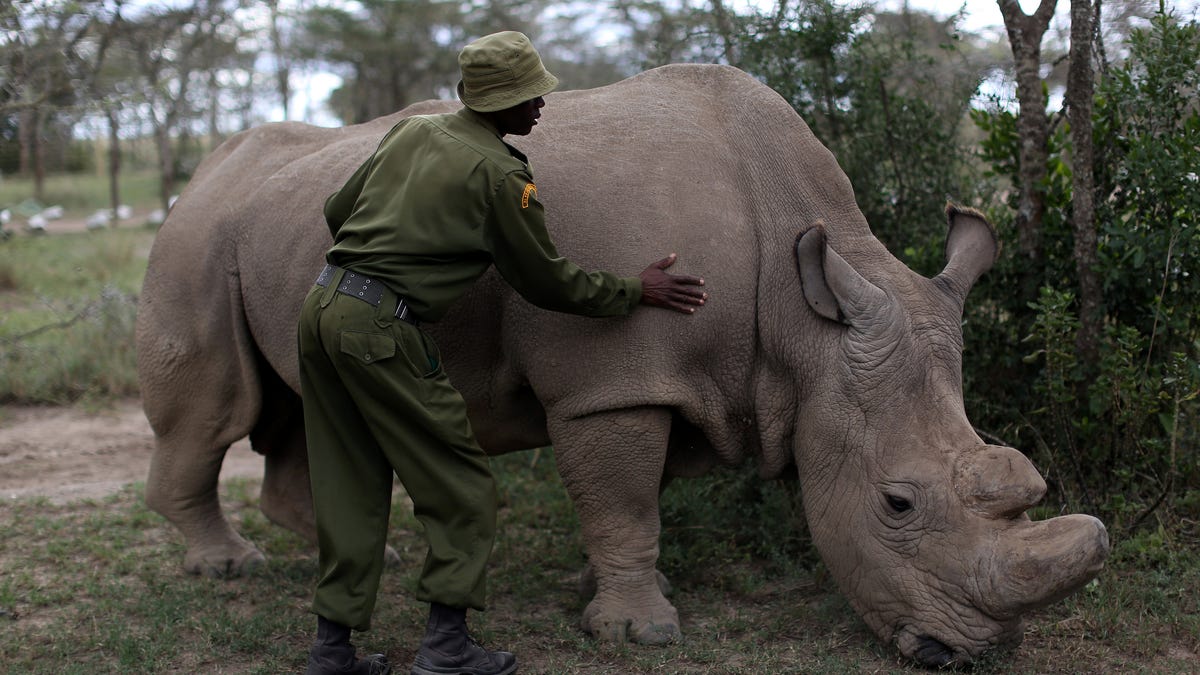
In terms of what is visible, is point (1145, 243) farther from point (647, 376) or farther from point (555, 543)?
point (555, 543)

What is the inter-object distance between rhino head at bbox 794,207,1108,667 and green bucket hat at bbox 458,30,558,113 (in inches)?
48.5

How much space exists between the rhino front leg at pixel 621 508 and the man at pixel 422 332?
49cm

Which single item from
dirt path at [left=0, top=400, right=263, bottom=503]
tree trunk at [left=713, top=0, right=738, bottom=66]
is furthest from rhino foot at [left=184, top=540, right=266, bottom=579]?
tree trunk at [left=713, top=0, right=738, bottom=66]

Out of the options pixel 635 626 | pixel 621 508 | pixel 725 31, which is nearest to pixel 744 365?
pixel 621 508

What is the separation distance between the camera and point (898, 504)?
4.30 metres

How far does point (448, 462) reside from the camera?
4.13 meters

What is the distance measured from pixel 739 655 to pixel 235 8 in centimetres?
1725

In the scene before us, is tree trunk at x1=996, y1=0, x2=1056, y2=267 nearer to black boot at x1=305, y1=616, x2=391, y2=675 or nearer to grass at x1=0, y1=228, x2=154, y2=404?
black boot at x1=305, y1=616, x2=391, y2=675

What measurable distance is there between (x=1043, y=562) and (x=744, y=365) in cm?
133

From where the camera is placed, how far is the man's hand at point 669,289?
438cm

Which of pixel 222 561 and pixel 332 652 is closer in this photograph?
pixel 332 652

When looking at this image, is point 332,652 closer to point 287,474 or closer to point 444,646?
point 444,646

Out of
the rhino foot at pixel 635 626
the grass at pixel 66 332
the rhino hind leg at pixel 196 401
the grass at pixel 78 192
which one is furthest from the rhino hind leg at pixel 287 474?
the grass at pixel 78 192

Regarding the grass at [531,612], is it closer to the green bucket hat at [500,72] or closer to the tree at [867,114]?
the tree at [867,114]
